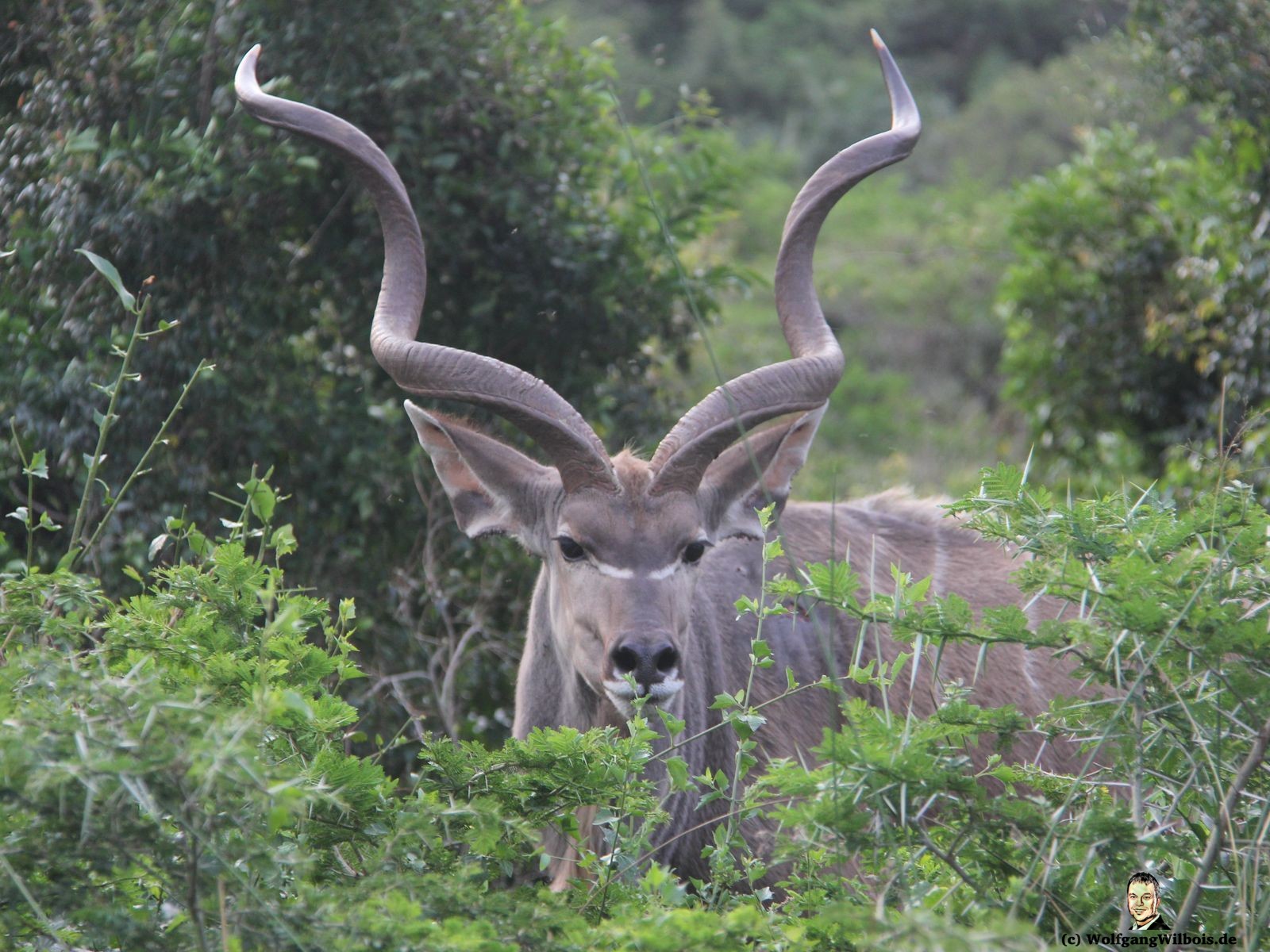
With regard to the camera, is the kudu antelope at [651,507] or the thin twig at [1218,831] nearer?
the thin twig at [1218,831]

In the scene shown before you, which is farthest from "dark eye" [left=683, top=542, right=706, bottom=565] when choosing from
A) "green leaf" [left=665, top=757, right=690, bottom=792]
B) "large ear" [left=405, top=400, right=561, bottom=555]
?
"green leaf" [left=665, top=757, right=690, bottom=792]

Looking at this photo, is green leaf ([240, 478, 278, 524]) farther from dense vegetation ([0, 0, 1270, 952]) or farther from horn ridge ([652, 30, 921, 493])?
horn ridge ([652, 30, 921, 493])

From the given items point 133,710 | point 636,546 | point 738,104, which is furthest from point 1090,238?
point 738,104

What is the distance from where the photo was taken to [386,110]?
16.4ft

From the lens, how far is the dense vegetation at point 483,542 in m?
2.18

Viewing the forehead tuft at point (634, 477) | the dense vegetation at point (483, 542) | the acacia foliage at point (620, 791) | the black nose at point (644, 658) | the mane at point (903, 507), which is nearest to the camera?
the acacia foliage at point (620, 791)

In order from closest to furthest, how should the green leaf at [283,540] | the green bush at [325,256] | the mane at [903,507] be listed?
the green leaf at [283,540]
the green bush at [325,256]
the mane at [903,507]

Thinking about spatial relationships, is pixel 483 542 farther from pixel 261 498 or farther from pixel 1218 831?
pixel 1218 831

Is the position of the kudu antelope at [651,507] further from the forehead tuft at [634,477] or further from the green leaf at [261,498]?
the green leaf at [261,498]

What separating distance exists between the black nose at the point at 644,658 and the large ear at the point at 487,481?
1.87 feet

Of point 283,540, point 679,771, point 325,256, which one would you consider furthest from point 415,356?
point 325,256

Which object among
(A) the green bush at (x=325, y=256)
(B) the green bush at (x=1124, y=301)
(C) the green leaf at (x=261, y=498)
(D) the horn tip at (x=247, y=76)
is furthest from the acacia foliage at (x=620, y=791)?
(B) the green bush at (x=1124, y=301)

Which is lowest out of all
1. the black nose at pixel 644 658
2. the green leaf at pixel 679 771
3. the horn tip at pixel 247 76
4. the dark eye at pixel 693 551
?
the black nose at pixel 644 658

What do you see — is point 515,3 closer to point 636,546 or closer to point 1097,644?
point 636,546
